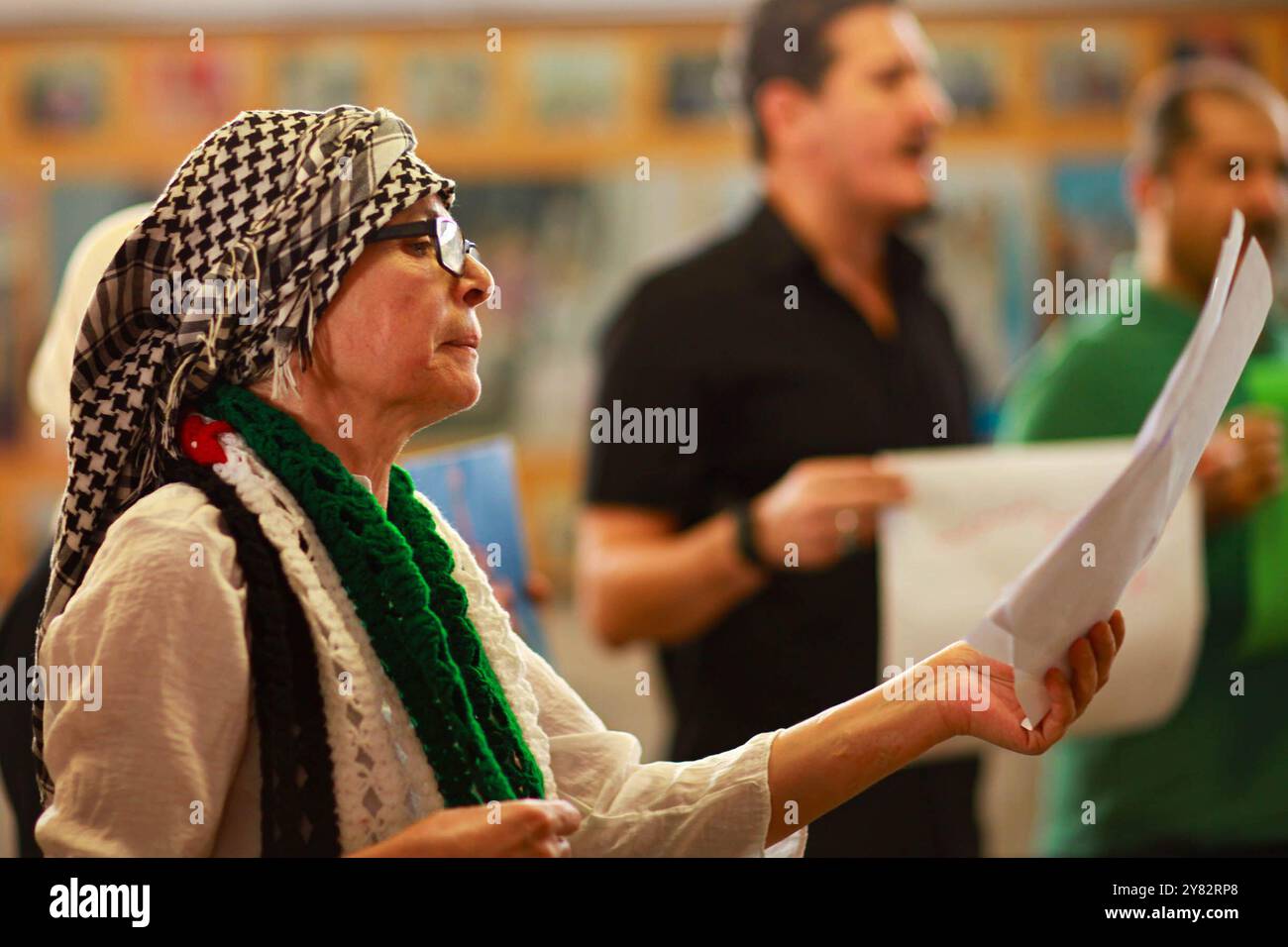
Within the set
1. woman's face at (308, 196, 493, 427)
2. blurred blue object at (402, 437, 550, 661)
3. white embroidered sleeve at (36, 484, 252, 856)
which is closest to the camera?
white embroidered sleeve at (36, 484, 252, 856)

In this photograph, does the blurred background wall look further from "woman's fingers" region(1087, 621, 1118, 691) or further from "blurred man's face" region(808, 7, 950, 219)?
"woman's fingers" region(1087, 621, 1118, 691)

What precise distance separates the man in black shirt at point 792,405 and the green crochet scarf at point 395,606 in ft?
2.83

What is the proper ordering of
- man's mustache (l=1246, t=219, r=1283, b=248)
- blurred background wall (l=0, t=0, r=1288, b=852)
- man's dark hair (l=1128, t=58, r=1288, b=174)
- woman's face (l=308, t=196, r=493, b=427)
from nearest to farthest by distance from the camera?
woman's face (l=308, t=196, r=493, b=427), man's mustache (l=1246, t=219, r=1283, b=248), man's dark hair (l=1128, t=58, r=1288, b=174), blurred background wall (l=0, t=0, r=1288, b=852)

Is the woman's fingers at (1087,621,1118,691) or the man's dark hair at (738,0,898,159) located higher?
the man's dark hair at (738,0,898,159)

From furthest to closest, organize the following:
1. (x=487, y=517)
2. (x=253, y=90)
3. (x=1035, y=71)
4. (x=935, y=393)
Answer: (x=1035, y=71) → (x=253, y=90) → (x=935, y=393) → (x=487, y=517)

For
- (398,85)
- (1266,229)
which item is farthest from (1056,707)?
(398,85)

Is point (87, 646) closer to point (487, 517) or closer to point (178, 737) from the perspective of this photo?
point (178, 737)

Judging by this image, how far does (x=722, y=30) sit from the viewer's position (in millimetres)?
3904

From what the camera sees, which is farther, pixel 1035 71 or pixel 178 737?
pixel 1035 71

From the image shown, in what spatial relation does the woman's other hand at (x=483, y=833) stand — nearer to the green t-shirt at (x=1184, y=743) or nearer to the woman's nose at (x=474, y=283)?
the woman's nose at (x=474, y=283)

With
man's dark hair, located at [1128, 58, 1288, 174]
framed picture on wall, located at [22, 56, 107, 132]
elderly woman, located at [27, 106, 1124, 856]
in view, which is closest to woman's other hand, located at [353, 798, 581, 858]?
elderly woman, located at [27, 106, 1124, 856]

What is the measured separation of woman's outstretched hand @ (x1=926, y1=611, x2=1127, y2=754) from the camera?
0.97 meters
